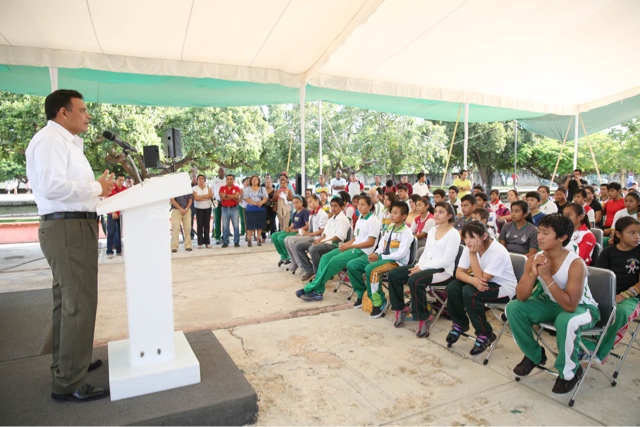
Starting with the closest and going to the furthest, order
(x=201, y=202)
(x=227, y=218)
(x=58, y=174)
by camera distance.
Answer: (x=58, y=174) → (x=201, y=202) → (x=227, y=218)

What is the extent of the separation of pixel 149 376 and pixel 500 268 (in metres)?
2.57

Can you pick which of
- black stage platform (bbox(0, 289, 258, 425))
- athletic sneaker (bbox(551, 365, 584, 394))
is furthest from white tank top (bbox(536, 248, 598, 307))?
black stage platform (bbox(0, 289, 258, 425))

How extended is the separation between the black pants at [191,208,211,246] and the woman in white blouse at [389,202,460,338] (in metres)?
5.67

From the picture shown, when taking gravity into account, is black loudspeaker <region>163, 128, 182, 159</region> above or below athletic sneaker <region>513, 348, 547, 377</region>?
above

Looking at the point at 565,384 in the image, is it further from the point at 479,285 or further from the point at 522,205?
the point at 522,205

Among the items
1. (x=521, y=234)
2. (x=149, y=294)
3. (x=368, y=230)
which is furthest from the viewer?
(x=368, y=230)

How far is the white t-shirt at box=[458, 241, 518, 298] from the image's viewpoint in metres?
3.40

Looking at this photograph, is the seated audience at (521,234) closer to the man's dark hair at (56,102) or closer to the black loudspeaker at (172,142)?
the black loudspeaker at (172,142)

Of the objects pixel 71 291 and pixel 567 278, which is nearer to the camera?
pixel 71 291

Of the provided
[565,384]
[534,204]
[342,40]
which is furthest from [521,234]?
[342,40]

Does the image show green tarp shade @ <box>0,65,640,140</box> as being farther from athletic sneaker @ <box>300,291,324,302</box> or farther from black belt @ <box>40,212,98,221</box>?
black belt @ <box>40,212,98,221</box>

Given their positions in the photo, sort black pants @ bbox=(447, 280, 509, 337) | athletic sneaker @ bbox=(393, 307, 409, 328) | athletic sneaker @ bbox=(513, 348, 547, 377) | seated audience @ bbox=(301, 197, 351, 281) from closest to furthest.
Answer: athletic sneaker @ bbox=(513, 348, 547, 377)
black pants @ bbox=(447, 280, 509, 337)
athletic sneaker @ bbox=(393, 307, 409, 328)
seated audience @ bbox=(301, 197, 351, 281)

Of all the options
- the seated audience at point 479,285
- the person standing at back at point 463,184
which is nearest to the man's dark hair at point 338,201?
the seated audience at point 479,285

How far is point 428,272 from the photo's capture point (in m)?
3.85
